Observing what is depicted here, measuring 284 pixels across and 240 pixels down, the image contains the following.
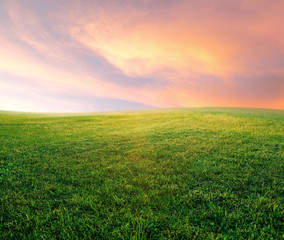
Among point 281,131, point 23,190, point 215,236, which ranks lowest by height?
point 215,236

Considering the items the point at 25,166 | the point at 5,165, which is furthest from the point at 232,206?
the point at 5,165

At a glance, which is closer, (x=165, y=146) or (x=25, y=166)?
(x=25, y=166)

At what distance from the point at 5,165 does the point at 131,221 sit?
700cm

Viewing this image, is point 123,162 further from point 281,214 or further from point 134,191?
point 281,214

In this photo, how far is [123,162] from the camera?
25.5ft

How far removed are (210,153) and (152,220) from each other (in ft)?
18.9

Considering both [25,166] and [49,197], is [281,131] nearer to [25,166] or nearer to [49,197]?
[49,197]

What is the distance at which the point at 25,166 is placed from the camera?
7363mm

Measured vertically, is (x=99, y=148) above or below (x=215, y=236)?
above

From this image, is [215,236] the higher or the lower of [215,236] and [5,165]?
the lower

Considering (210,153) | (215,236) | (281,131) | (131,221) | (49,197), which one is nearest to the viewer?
(215,236)

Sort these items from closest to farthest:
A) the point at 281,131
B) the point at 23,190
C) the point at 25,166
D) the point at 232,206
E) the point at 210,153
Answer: the point at 232,206, the point at 23,190, the point at 25,166, the point at 210,153, the point at 281,131

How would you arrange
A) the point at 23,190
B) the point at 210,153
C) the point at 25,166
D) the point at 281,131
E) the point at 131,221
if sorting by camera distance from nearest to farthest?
the point at 131,221, the point at 23,190, the point at 25,166, the point at 210,153, the point at 281,131

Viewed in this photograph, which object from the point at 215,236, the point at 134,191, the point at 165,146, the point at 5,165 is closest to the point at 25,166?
the point at 5,165
